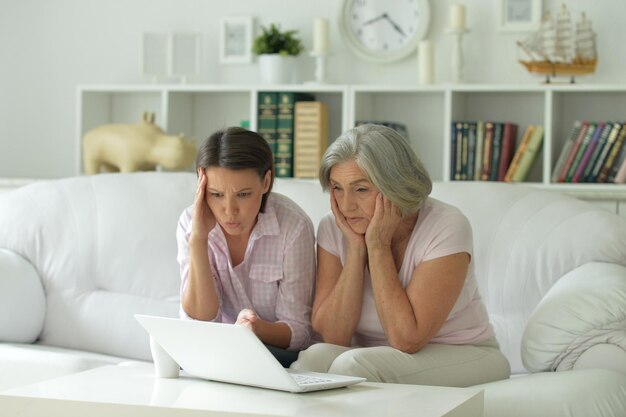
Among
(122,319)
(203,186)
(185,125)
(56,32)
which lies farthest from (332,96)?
(203,186)

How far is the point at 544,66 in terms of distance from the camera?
12.6 ft

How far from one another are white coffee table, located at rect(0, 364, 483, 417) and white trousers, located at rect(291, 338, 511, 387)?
0.23 metres

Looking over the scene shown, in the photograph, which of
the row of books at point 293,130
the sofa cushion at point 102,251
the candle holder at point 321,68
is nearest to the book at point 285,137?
the row of books at point 293,130

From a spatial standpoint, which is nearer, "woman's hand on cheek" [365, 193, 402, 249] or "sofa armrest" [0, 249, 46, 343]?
"woman's hand on cheek" [365, 193, 402, 249]

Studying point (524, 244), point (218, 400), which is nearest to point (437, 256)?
point (524, 244)

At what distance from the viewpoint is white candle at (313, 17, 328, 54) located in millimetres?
3990

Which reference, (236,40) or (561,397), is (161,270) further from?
(236,40)

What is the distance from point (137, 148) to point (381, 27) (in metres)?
1.08

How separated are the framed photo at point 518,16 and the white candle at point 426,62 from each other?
32 centimetres

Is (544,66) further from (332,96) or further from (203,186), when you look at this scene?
(203,186)

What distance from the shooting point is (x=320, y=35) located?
3.99 m

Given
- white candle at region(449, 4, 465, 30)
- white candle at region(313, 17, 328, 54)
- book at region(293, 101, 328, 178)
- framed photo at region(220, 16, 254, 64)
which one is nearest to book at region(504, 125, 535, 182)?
white candle at region(449, 4, 465, 30)

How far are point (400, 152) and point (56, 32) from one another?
265 centimetres

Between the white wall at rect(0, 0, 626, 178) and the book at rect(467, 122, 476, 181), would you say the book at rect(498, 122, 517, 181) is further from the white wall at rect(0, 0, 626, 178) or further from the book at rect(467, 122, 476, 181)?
the white wall at rect(0, 0, 626, 178)
